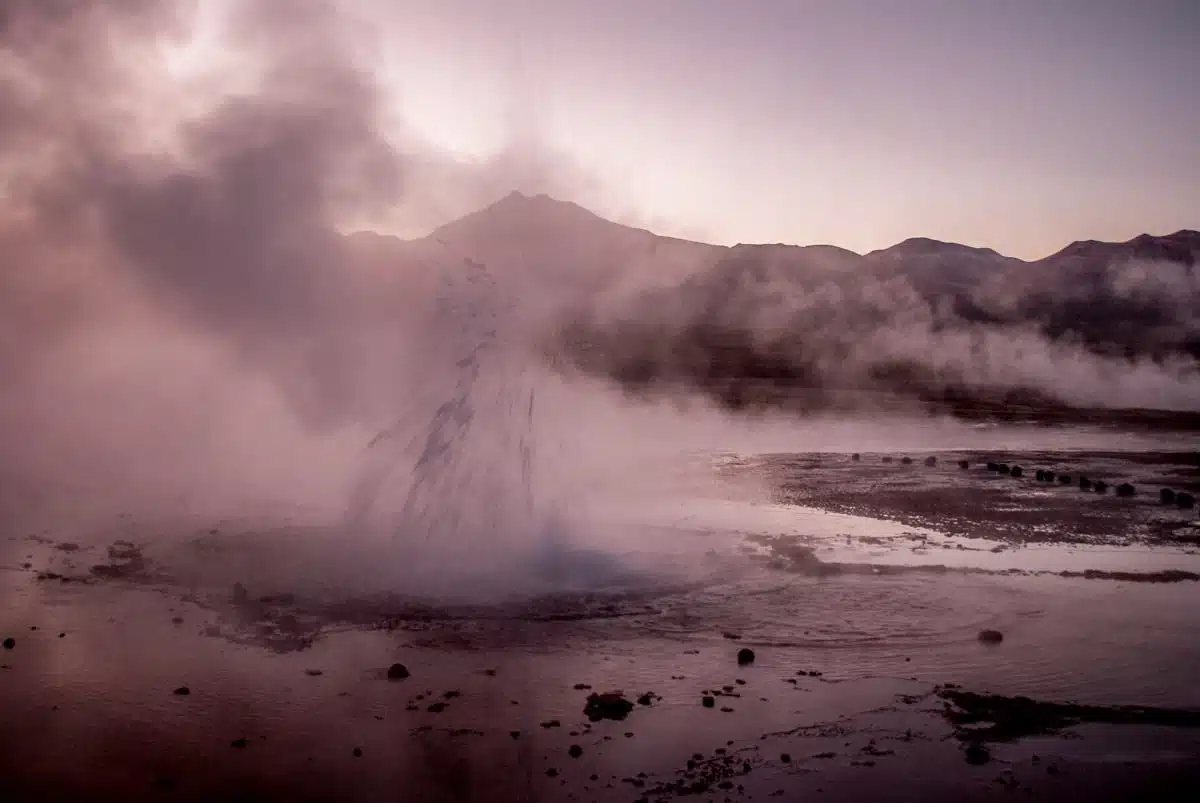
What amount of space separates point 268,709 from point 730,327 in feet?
214

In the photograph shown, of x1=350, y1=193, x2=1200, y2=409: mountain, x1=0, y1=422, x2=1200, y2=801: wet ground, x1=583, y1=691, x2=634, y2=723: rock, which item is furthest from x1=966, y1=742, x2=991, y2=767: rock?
x1=350, y1=193, x2=1200, y2=409: mountain

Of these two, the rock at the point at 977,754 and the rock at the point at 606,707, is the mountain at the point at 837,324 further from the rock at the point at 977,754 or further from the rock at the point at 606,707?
the rock at the point at 977,754

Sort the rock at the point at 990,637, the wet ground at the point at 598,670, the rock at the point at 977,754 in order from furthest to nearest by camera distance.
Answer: the rock at the point at 990,637 < the rock at the point at 977,754 < the wet ground at the point at 598,670

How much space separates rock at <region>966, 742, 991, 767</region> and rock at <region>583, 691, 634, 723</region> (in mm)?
2559

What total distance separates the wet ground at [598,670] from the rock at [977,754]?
2 centimetres

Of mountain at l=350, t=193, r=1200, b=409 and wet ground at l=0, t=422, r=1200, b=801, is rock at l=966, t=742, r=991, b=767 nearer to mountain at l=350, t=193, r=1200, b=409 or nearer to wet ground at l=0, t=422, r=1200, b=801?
wet ground at l=0, t=422, r=1200, b=801

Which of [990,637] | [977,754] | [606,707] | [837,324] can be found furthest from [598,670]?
[837,324]

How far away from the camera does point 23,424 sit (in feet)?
70.1

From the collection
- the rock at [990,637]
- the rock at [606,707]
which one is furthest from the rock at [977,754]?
the rock at [990,637]

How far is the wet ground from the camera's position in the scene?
643cm

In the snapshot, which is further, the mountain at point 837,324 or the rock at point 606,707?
the mountain at point 837,324

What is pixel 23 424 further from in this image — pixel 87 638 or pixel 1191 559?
pixel 1191 559

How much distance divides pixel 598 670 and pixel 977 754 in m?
3.20

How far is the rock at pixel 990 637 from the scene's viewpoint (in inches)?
374
